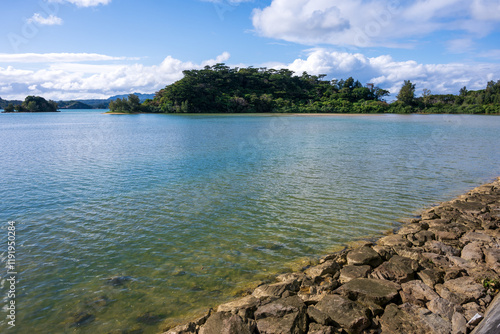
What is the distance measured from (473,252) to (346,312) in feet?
16.1

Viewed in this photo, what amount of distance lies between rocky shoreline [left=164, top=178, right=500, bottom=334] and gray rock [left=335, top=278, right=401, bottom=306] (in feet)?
0.06

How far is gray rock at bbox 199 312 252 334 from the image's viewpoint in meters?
5.28

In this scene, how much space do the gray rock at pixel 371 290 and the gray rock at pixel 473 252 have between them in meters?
2.82

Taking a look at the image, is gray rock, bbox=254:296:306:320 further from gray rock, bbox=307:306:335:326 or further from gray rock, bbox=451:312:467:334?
gray rock, bbox=451:312:467:334

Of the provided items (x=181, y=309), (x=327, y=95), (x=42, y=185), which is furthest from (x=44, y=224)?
(x=327, y=95)

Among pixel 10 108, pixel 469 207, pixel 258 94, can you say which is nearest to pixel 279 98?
pixel 258 94

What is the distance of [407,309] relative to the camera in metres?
5.84

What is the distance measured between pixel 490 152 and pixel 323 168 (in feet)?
60.9

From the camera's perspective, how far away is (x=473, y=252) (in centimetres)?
802

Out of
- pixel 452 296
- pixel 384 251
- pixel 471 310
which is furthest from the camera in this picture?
pixel 384 251

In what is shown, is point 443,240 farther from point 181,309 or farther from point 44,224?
point 44,224

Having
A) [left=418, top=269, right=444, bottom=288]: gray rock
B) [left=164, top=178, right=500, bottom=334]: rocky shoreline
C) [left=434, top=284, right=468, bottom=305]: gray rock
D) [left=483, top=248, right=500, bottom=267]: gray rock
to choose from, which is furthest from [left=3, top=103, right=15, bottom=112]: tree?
[left=483, top=248, right=500, bottom=267]: gray rock

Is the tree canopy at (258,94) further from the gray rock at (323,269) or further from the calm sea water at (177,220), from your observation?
the gray rock at (323,269)

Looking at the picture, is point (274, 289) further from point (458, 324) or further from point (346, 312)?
point (458, 324)
